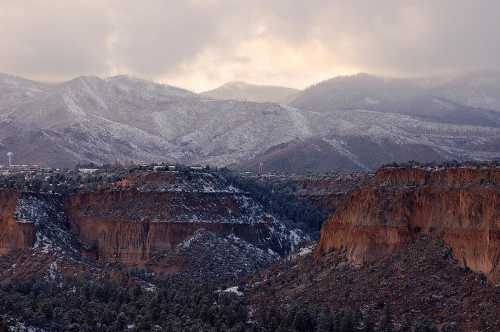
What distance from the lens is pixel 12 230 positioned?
466 feet

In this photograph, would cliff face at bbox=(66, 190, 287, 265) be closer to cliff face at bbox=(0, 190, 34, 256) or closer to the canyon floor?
the canyon floor

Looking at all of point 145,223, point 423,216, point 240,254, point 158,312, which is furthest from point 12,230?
point 423,216

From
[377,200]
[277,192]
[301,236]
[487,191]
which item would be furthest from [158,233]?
[487,191]

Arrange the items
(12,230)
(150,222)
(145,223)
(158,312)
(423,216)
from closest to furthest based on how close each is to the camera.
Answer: (423,216)
(158,312)
(12,230)
(150,222)
(145,223)

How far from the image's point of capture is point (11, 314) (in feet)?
329

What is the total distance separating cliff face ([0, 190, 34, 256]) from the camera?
5512 inches

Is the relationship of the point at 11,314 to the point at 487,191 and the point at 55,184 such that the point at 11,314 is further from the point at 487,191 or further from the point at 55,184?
the point at 55,184

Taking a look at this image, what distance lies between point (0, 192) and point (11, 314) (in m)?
49.1

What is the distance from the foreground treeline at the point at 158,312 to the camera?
93.2 meters

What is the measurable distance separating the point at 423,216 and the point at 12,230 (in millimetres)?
57005

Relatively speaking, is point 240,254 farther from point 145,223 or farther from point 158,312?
point 158,312

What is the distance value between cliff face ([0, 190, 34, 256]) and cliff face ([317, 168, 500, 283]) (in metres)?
41.5

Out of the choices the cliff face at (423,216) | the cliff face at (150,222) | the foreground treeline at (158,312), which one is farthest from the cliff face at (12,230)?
the cliff face at (423,216)

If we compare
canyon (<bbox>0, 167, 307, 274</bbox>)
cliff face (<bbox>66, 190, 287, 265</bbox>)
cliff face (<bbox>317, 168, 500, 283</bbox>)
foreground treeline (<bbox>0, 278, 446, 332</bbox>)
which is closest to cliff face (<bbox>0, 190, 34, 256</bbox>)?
canyon (<bbox>0, 167, 307, 274</bbox>)
